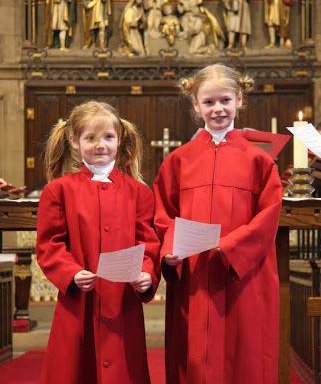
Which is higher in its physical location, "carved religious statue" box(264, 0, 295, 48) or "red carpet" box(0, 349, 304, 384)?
"carved religious statue" box(264, 0, 295, 48)

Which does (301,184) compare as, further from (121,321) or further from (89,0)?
(89,0)

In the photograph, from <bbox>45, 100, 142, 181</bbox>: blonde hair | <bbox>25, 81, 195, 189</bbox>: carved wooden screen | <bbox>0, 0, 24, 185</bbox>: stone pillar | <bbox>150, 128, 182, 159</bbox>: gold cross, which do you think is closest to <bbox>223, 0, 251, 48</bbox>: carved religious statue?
<bbox>25, 81, 195, 189</bbox>: carved wooden screen

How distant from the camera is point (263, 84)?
13242mm

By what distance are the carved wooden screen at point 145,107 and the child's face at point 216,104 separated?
9345 mm

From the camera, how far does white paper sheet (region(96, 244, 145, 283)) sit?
11.2 ft

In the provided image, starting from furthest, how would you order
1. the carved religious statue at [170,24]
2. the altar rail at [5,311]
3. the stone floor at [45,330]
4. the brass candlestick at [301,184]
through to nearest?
the carved religious statue at [170,24] → the stone floor at [45,330] → the altar rail at [5,311] → the brass candlestick at [301,184]

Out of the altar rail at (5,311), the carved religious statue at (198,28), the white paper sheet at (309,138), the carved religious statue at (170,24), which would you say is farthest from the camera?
the carved religious statue at (198,28)

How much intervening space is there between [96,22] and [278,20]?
274 cm

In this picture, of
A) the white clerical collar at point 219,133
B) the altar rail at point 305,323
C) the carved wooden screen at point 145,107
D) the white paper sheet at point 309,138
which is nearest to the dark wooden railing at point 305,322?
the altar rail at point 305,323

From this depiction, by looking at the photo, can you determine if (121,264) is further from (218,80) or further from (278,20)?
(278,20)

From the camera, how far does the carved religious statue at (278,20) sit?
13.2 m

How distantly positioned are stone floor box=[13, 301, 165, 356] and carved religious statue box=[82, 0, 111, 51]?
4.87m

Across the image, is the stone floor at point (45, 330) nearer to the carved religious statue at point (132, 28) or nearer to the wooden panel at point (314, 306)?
the wooden panel at point (314, 306)

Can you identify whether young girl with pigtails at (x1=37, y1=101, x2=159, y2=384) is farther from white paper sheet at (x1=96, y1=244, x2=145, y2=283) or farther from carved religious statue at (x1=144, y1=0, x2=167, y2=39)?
carved religious statue at (x1=144, y1=0, x2=167, y2=39)
